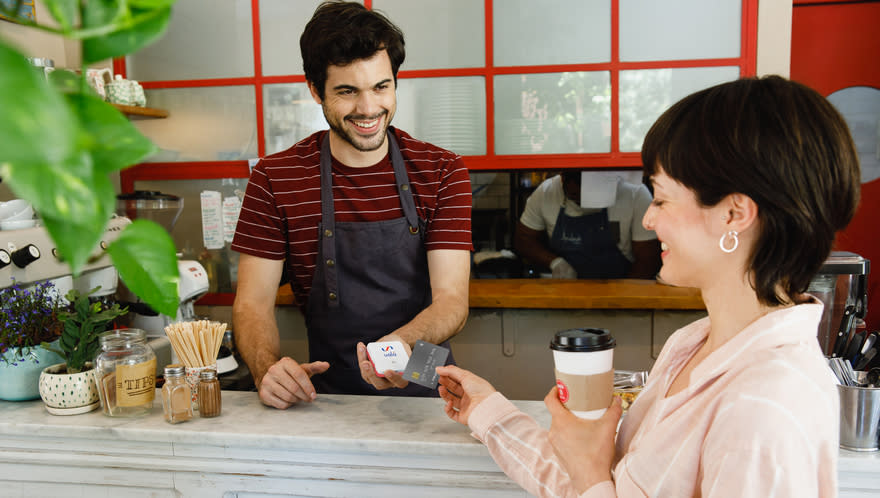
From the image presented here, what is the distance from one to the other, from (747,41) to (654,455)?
285 cm

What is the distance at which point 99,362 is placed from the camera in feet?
4.15

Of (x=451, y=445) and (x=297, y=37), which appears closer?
(x=451, y=445)

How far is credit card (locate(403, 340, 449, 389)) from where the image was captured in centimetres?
122

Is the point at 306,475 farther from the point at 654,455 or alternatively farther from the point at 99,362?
the point at 654,455

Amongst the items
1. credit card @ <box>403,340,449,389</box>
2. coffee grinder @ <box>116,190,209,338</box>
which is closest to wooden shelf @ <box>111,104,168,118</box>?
coffee grinder @ <box>116,190,209,338</box>

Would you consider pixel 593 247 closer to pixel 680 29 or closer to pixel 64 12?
pixel 680 29

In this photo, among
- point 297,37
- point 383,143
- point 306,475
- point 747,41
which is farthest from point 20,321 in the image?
point 747,41

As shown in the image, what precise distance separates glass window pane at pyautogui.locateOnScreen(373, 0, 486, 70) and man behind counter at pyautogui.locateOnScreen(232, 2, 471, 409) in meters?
1.53

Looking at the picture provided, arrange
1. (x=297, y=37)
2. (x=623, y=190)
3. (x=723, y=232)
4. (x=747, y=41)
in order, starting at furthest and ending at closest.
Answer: (x=623, y=190)
(x=297, y=37)
(x=747, y=41)
(x=723, y=232)

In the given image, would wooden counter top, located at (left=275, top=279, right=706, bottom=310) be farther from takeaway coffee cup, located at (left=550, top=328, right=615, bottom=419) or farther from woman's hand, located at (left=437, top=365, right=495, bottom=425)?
takeaway coffee cup, located at (left=550, top=328, right=615, bottom=419)

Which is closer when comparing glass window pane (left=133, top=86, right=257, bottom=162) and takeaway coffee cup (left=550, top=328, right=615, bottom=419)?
takeaway coffee cup (left=550, top=328, right=615, bottom=419)

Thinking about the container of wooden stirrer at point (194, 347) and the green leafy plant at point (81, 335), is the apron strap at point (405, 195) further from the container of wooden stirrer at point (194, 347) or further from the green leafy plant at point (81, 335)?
the green leafy plant at point (81, 335)

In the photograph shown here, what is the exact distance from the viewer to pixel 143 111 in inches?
129

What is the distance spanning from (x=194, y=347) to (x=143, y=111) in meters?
2.40
